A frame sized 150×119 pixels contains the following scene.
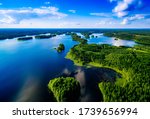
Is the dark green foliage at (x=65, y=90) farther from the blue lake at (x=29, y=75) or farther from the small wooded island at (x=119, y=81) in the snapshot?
the blue lake at (x=29, y=75)

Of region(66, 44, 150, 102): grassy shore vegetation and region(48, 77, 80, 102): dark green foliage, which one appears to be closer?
region(66, 44, 150, 102): grassy shore vegetation

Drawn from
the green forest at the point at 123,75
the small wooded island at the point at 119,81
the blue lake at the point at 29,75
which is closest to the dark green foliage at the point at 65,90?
the small wooded island at the point at 119,81

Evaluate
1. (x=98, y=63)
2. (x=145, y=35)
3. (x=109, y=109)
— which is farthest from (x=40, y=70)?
(x=145, y=35)

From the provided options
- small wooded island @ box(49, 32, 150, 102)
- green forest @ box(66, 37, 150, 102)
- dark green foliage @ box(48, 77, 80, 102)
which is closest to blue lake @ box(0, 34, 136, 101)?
dark green foliage @ box(48, 77, 80, 102)

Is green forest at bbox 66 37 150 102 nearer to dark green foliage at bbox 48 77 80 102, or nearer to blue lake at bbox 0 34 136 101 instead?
blue lake at bbox 0 34 136 101

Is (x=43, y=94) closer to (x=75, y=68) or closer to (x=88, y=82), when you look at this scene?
(x=88, y=82)

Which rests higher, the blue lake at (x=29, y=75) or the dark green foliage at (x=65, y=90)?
the dark green foliage at (x=65, y=90)

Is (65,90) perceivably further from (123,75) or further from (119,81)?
(123,75)

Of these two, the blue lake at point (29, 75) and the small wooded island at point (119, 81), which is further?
the blue lake at point (29, 75)

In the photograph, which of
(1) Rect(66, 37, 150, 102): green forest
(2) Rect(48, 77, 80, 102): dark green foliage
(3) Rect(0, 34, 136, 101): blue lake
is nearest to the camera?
(1) Rect(66, 37, 150, 102): green forest
